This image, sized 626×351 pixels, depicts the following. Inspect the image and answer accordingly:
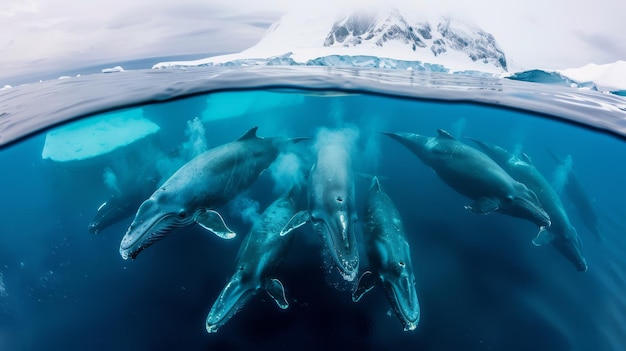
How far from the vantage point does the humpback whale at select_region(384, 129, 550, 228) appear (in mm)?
8578

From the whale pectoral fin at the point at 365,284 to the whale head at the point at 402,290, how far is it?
238 millimetres

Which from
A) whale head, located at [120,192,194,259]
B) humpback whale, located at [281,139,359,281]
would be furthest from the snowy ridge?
whale head, located at [120,192,194,259]

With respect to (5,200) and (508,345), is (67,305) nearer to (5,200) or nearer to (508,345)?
(508,345)

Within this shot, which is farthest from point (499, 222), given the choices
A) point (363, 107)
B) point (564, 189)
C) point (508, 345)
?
point (363, 107)

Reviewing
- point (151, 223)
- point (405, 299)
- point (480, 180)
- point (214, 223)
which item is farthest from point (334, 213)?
point (480, 180)

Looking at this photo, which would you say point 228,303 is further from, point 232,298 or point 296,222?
point 296,222

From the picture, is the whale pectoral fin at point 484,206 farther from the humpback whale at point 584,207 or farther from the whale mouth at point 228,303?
the humpback whale at point 584,207

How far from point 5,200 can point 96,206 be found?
34.6ft

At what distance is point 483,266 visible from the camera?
27.2ft

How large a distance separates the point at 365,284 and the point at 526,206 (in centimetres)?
560

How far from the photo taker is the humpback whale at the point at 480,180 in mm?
8578

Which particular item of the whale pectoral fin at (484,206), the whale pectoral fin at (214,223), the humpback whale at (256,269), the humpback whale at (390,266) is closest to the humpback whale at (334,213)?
the humpback whale at (390,266)

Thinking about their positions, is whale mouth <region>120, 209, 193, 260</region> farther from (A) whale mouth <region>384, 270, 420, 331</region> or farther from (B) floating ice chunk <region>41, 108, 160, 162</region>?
(B) floating ice chunk <region>41, 108, 160, 162</region>

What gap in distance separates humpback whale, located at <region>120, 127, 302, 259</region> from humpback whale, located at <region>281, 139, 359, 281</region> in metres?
2.00
